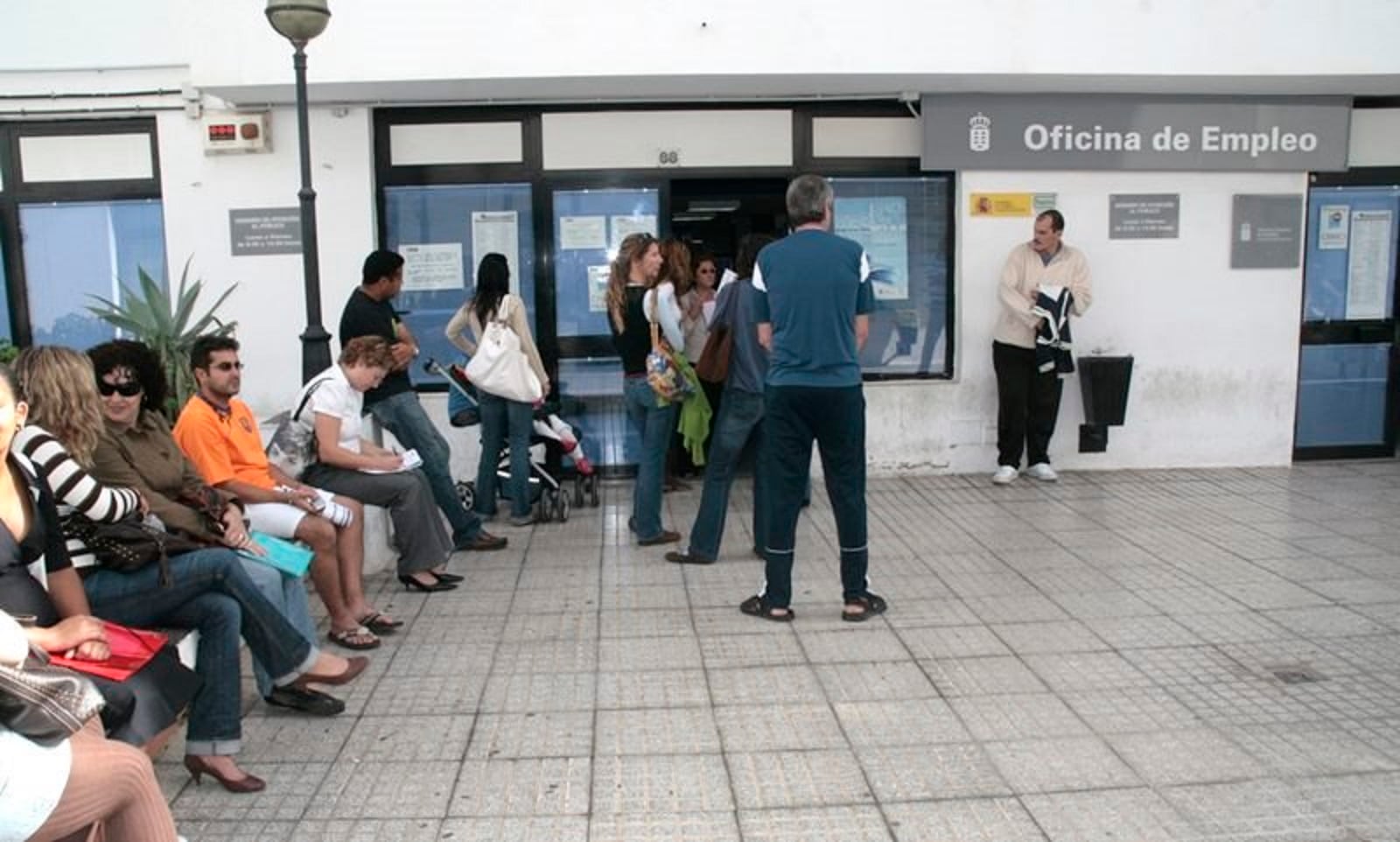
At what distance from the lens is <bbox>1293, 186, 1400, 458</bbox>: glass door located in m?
8.98

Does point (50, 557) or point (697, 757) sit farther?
point (697, 757)

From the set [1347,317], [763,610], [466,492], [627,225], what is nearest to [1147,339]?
[1347,317]

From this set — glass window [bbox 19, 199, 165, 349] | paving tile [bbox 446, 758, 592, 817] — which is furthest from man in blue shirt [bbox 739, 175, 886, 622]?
glass window [bbox 19, 199, 165, 349]

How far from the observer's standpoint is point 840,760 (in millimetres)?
3877

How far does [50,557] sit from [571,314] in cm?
558

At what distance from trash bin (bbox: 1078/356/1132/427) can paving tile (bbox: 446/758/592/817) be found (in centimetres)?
582

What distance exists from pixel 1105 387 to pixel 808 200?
13.7 ft

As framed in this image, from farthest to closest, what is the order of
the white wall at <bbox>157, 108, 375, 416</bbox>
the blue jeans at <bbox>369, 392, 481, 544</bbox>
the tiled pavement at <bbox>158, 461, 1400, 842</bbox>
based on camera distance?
1. the white wall at <bbox>157, 108, 375, 416</bbox>
2. the blue jeans at <bbox>369, 392, 481, 544</bbox>
3. the tiled pavement at <bbox>158, 461, 1400, 842</bbox>

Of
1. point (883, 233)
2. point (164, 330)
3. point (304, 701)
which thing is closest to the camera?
point (304, 701)

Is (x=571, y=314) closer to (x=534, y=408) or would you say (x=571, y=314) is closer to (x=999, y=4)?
(x=534, y=408)

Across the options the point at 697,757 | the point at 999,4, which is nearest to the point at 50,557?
the point at 697,757

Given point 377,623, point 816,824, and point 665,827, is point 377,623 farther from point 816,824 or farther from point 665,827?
point 816,824

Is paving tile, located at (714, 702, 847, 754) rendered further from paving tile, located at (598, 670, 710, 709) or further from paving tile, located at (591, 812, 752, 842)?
paving tile, located at (591, 812, 752, 842)

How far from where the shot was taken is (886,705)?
4352 mm
